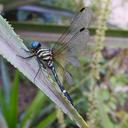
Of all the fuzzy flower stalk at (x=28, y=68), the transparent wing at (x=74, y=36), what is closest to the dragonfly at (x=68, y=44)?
the transparent wing at (x=74, y=36)

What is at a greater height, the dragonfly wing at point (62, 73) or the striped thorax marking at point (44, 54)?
the striped thorax marking at point (44, 54)

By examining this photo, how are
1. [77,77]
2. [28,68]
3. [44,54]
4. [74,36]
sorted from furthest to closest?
[77,77], [74,36], [44,54], [28,68]

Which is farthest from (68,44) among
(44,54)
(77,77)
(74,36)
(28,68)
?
(77,77)

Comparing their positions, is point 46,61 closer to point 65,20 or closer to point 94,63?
point 94,63

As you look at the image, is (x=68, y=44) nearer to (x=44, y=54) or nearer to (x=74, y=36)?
(x=74, y=36)

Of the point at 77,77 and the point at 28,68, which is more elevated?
the point at 28,68

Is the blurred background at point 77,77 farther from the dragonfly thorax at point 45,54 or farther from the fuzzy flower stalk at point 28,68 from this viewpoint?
the fuzzy flower stalk at point 28,68

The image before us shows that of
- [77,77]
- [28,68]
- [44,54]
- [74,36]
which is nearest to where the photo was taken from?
[28,68]

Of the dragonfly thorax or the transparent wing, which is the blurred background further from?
the dragonfly thorax

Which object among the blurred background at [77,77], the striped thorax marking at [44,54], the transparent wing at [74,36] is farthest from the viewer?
the blurred background at [77,77]
